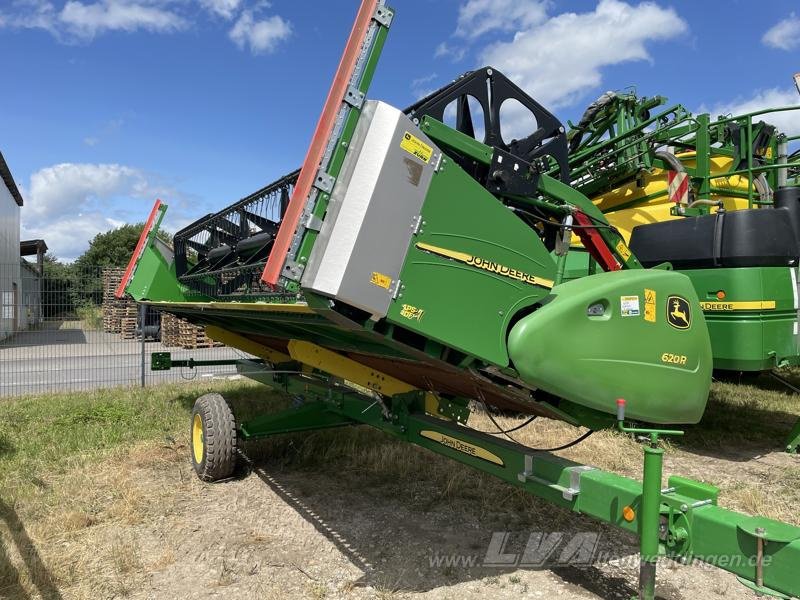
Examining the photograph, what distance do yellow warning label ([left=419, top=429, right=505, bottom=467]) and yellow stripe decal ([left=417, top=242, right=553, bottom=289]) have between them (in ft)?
3.29

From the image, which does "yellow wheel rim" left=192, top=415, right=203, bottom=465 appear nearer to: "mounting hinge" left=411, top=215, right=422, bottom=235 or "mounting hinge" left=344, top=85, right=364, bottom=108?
"mounting hinge" left=411, top=215, right=422, bottom=235

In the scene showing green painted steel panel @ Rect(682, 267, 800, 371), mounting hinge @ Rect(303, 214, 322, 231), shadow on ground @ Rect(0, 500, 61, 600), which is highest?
mounting hinge @ Rect(303, 214, 322, 231)

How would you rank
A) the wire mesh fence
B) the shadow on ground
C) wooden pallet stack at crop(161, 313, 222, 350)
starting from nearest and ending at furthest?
the shadow on ground → the wire mesh fence → wooden pallet stack at crop(161, 313, 222, 350)

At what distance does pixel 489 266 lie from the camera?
2609 mm

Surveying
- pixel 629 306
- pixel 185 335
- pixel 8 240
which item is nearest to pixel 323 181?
pixel 629 306

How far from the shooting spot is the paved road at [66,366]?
A: 998 cm

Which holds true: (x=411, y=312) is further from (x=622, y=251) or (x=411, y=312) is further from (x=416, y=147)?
(x=622, y=251)

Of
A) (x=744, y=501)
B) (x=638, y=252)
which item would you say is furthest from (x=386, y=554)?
(x=638, y=252)

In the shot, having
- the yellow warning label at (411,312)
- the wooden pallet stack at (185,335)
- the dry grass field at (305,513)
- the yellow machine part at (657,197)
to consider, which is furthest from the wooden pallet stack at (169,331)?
the yellow warning label at (411,312)

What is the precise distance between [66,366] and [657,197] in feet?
33.2

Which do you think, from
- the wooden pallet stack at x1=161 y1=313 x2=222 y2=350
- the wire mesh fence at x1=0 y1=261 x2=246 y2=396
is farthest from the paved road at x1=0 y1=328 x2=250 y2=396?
the wooden pallet stack at x1=161 y1=313 x2=222 y2=350

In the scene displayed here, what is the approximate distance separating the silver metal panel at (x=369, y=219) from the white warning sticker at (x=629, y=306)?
109 centimetres

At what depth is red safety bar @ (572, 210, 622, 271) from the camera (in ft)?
10.8

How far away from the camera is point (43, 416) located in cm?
720
